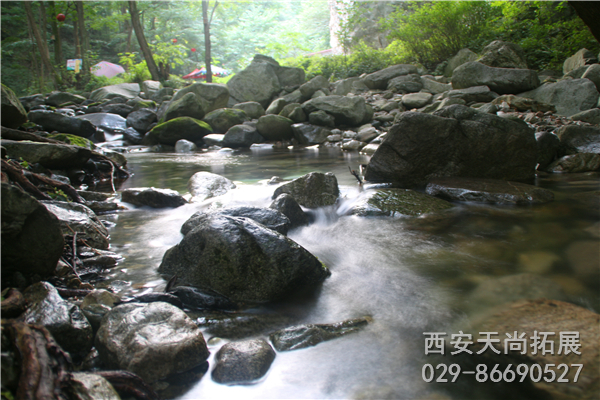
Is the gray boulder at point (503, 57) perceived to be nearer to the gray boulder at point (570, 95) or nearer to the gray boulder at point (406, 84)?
the gray boulder at point (570, 95)

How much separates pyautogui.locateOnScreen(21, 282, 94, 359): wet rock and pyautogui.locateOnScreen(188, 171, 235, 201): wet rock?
376 cm

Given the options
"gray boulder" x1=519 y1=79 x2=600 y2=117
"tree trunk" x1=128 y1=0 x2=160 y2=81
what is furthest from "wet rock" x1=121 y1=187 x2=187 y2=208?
"tree trunk" x1=128 y1=0 x2=160 y2=81

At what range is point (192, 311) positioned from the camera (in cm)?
257

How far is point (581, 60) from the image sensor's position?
37.7 feet

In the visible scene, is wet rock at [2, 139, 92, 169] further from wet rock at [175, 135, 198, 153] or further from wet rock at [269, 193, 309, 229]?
wet rock at [175, 135, 198, 153]

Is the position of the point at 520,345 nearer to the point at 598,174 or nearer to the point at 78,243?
the point at 78,243

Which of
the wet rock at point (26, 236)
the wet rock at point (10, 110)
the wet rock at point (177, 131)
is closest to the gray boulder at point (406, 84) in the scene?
the wet rock at point (177, 131)

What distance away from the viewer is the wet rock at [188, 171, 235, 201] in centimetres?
604

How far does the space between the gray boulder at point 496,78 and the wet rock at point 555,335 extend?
35.3ft

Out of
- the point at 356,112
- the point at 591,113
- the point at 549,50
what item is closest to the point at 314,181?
the point at 591,113

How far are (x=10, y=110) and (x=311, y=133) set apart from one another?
29.2ft

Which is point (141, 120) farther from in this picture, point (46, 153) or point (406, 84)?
point (406, 84)

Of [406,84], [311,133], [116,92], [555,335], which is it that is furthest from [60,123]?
[406,84]

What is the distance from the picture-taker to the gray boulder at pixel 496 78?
11.2m
